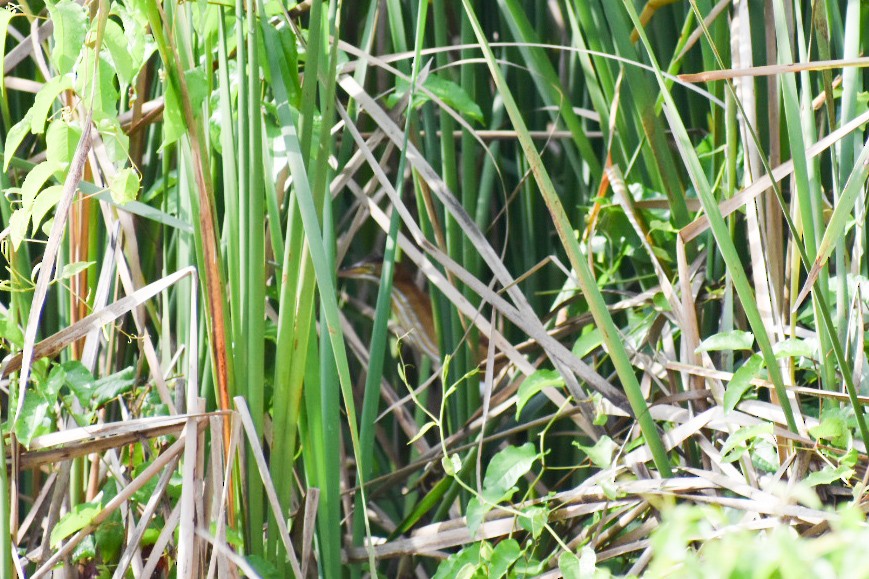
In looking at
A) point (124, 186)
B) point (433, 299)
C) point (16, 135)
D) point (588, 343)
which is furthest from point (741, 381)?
point (16, 135)

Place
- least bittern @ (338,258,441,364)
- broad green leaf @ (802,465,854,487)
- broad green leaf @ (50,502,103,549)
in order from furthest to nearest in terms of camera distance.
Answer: least bittern @ (338,258,441,364) < broad green leaf @ (50,502,103,549) < broad green leaf @ (802,465,854,487)

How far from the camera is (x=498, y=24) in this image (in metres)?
1.09

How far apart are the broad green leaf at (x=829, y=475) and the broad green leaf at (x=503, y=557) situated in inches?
9.4

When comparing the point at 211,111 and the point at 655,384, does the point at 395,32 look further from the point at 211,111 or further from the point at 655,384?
the point at 655,384

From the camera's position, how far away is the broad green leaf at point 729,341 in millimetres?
749

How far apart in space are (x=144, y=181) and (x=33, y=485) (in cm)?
39

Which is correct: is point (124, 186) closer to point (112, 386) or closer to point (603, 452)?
point (112, 386)

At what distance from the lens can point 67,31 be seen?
0.68 metres

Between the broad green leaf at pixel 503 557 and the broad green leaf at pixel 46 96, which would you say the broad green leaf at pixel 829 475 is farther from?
the broad green leaf at pixel 46 96

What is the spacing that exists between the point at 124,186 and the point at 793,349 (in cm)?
54

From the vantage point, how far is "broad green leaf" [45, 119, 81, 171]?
2.38 ft

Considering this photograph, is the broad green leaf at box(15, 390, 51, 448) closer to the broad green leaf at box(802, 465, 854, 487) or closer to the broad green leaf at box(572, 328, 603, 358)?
the broad green leaf at box(572, 328, 603, 358)

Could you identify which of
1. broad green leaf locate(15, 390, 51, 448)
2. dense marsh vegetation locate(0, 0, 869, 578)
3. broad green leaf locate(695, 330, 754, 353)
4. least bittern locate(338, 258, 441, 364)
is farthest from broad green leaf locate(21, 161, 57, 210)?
broad green leaf locate(695, 330, 754, 353)

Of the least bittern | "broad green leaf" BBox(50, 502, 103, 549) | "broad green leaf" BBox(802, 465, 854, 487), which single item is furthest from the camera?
the least bittern
